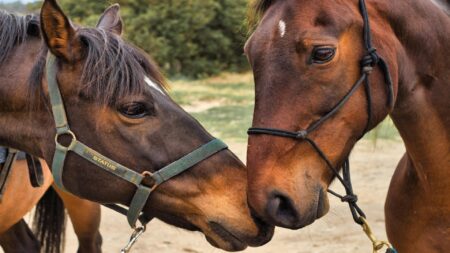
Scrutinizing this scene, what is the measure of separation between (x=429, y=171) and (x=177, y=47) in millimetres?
29035

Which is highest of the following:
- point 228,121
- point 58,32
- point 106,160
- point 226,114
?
point 58,32

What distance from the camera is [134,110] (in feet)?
7.72

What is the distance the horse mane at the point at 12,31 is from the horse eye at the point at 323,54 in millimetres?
1192

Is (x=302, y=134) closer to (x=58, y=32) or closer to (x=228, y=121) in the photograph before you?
(x=58, y=32)

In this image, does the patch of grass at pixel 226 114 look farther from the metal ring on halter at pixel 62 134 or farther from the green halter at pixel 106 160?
the metal ring on halter at pixel 62 134

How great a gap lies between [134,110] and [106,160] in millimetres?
221

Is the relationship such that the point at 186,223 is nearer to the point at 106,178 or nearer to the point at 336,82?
the point at 106,178

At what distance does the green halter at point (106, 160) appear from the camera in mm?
2344

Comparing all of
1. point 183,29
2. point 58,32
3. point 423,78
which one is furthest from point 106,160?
point 183,29

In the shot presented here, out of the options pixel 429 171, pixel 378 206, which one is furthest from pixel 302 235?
pixel 429 171

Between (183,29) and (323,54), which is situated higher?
(323,54)

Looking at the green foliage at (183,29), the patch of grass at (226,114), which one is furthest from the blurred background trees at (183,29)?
the patch of grass at (226,114)

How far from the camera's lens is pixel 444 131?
2596 millimetres

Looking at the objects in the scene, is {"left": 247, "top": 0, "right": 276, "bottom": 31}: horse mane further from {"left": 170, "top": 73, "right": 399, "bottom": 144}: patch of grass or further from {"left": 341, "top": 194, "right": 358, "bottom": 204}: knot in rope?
{"left": 170, "top": 73, "right": 399, "bottom": 144}: patch of grass
